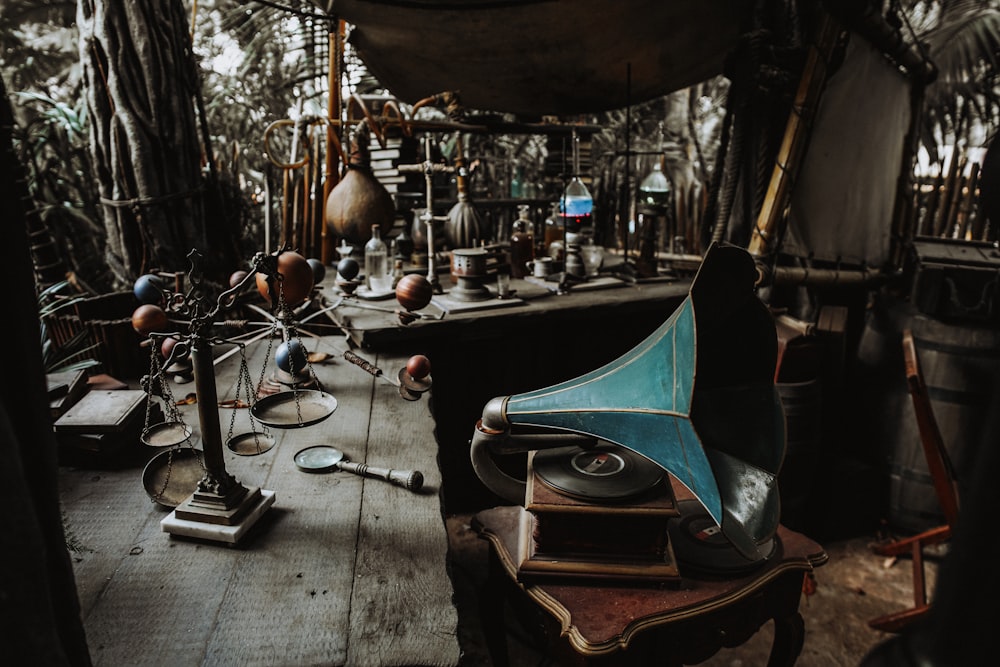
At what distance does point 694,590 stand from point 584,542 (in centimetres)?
31

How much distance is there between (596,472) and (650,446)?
0.25 metres

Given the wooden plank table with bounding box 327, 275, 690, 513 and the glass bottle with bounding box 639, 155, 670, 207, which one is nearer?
the wooden plank table with bounding box 327, 275, 690, 513

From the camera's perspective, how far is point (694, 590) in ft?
5.00

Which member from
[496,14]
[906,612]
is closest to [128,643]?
[906,612]

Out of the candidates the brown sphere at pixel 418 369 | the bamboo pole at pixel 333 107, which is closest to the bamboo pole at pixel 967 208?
the brown sphere at pixel 418 369

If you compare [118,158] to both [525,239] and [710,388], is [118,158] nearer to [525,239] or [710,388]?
[525,239]

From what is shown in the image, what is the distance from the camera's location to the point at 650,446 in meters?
1.37

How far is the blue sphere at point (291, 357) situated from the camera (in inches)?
63.8

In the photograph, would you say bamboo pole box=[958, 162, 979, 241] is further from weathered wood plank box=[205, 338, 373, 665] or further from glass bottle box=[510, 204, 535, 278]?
weathered wood plank box=[205, 338, 373, 665]

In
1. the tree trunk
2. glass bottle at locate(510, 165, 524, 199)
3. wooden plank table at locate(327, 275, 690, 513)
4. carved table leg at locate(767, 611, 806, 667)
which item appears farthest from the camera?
glass bottle at locate(510, 165, 524, 199)

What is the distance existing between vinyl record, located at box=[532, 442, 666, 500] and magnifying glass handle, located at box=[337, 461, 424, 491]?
12.8 inches

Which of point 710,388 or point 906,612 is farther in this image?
point 906,612

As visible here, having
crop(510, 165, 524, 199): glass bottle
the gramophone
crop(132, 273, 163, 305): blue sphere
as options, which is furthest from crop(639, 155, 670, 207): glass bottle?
crop(510, 165, 524, 199): glass bottle

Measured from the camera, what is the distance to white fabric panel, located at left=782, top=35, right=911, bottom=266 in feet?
9.96
